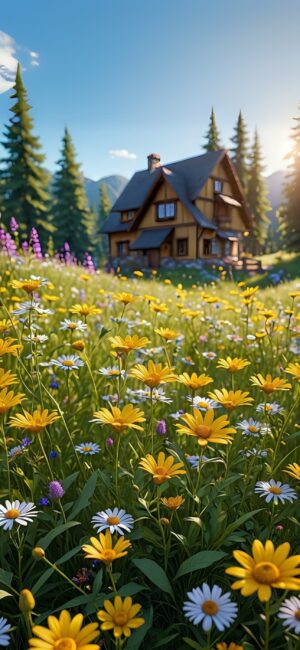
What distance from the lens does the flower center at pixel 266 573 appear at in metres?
0.74

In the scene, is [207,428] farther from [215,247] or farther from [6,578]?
[215,247]

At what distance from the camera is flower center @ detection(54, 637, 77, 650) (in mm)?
708

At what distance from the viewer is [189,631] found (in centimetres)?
120

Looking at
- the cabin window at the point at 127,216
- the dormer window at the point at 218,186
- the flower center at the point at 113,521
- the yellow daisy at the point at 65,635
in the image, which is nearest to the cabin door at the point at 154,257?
the cabin window at the point at 127,216

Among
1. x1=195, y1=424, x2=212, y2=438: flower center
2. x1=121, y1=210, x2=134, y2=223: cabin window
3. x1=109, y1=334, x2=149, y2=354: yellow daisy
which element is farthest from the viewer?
x1=121, y1=210, x2=134, y2=223: cabin window

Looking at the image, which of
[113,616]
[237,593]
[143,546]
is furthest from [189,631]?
[113,616]

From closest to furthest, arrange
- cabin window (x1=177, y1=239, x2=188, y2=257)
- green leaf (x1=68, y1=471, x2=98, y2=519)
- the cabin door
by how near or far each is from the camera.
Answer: green leaf (x1=68, y1=471, x2=98, y2=519)
cabin window (x1=177, y1=239, x2=188, y2=257)
the cabin door

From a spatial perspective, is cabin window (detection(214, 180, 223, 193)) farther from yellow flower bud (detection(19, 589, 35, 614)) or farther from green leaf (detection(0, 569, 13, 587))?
yellow flower bud (detection(19, 589, 35, 614))

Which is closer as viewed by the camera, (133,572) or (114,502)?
(133,572)

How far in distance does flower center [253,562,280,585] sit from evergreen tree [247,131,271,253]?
128 feet

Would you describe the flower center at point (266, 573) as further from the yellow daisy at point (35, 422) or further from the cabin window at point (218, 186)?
the cabin window at point (218, 186)

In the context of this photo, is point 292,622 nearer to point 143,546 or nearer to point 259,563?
point 259,563

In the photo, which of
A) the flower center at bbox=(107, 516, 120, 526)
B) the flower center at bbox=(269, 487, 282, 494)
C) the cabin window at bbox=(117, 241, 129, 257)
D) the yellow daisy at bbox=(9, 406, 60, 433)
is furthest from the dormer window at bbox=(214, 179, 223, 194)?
the flower center at bbox=(107, 516, 120, 526)

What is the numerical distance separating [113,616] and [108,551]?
0.13 m
